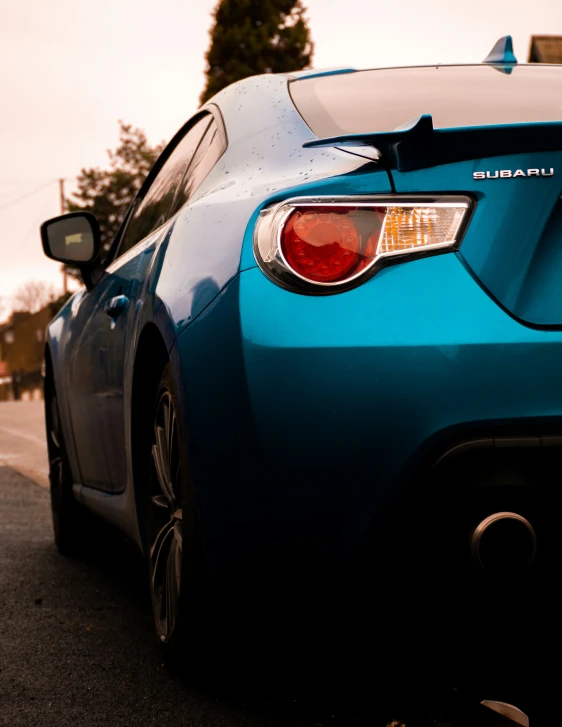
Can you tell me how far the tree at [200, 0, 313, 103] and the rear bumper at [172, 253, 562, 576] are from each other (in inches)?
1158

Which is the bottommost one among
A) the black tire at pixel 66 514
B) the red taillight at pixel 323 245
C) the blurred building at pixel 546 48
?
the black tire at pixel 66 514

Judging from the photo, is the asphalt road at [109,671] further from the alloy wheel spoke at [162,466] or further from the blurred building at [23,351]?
the blurred building at [23,351]

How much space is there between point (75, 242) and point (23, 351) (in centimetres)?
8056

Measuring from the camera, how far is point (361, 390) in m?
2.00

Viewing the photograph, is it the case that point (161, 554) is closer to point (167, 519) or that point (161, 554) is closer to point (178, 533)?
point (167, 519)

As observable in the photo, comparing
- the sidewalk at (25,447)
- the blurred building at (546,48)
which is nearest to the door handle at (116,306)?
the sidewalk at (25,447)

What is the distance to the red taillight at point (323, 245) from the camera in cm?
208

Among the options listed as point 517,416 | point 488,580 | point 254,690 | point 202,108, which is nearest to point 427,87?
point 202,108

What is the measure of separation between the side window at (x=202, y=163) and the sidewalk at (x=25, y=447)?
4.63m

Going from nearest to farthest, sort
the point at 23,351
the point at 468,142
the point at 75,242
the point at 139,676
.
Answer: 1. the point at 468,142
2. the point at 139,676
3. the point at 75,242
4. the point at 23,351

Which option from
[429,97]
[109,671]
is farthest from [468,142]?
[109,671]

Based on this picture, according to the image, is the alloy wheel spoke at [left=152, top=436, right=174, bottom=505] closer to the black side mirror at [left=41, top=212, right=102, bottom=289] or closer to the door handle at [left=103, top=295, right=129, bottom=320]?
the door handle at [left=103, top=295, right=129, bottom=320]

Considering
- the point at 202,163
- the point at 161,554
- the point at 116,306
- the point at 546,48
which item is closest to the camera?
the point at 161,554

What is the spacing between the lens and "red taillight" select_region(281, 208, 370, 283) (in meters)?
2.08
